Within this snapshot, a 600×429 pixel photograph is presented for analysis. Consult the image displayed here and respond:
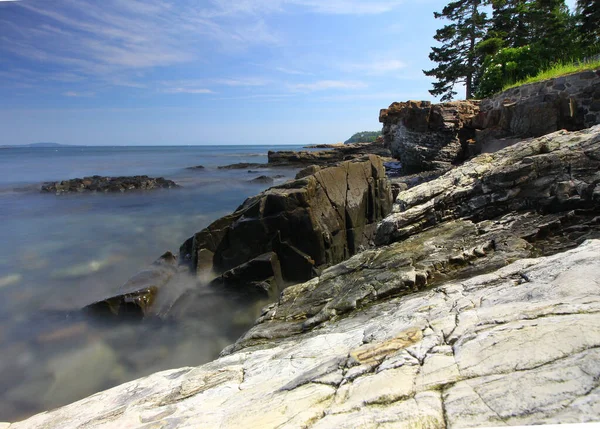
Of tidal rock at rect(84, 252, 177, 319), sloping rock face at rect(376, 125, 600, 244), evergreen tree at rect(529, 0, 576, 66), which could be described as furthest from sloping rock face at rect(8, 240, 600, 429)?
evergreen tree at rect(529, 0, 576, 66)

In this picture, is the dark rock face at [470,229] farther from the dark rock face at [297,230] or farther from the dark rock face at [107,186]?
the dark rock face at [107,186]

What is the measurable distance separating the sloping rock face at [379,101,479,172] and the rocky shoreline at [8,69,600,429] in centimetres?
1248

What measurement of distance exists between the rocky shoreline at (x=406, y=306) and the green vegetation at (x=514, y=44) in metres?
10.8

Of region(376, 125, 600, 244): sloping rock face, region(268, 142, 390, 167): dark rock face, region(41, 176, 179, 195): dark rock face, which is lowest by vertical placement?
region(376, 125, 600, 244): sloping rock face

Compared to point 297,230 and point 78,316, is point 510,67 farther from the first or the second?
point 78,316

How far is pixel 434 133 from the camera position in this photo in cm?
2102

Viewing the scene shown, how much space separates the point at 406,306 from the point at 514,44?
35724mm

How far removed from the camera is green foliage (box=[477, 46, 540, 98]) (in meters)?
16.9

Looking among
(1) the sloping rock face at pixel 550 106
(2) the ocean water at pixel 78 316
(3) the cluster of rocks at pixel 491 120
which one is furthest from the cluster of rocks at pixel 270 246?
(3) the cluster of rocks at pixel 491 120

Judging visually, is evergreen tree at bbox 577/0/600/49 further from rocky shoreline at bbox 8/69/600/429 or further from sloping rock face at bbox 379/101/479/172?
rocky shoreline at bbox 8/69/600/429

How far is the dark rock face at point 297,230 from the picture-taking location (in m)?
9.35


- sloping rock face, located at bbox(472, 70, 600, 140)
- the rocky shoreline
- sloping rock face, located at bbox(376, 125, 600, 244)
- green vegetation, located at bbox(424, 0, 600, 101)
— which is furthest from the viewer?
green vegetation, located at bbox(424, 0, 600, 101)

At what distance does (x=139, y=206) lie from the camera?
22672 mm

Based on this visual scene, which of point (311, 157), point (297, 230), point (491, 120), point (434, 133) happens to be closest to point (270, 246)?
point (297, 230)
